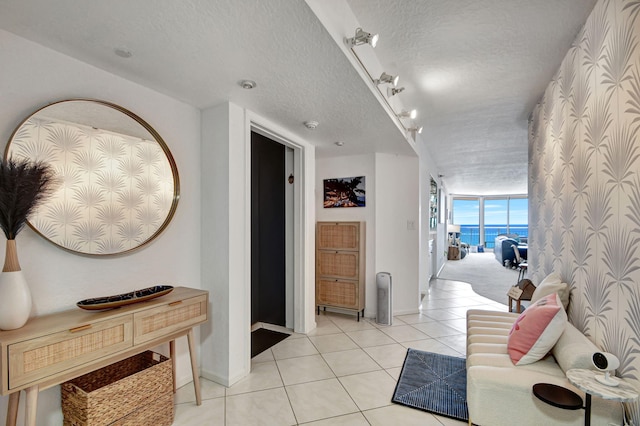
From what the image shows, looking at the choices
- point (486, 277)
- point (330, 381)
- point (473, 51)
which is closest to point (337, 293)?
point (330, 381)

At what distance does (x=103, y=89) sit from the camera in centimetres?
194

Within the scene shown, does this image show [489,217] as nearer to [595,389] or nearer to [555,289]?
[555,289]

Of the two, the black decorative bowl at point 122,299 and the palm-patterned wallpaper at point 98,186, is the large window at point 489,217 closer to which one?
the palm-patterned wallpaper at point 98,186

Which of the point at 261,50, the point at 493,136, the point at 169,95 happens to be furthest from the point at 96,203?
the point at 493,136

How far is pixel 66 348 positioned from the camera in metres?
1.42

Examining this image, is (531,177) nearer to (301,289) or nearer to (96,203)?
(301,289)

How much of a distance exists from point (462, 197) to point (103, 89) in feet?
49.1

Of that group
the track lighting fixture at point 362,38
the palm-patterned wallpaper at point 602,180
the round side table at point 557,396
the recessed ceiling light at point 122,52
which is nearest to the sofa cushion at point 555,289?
the palm-patterned wallpaper at point 602,180

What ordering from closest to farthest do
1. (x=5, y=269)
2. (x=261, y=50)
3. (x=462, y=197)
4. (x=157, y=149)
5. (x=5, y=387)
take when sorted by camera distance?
(x=5, y=387)
(x=5, y=269)
(x=261, y=50)
(x=157, y=149)
(x=462, y=197)

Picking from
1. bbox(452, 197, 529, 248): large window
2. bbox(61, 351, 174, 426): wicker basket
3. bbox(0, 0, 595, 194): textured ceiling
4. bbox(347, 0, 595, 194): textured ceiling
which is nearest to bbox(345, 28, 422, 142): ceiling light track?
bbox(0, 0, 595, 194): textured ceiling

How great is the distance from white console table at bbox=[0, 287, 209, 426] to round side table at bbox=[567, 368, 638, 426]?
2241mm

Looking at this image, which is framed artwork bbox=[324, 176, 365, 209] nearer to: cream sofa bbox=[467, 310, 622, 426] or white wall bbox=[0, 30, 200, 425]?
white wall bbox=[0, 30, 200, 425]

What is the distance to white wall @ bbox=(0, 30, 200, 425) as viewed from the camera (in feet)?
5.18

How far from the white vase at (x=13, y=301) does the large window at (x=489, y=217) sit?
15333mm
